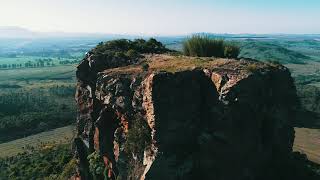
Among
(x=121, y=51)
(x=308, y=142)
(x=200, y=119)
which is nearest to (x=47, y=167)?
(x=121, y=51)

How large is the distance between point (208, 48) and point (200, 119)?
12.3 m

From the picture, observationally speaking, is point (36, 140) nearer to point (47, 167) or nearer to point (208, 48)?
point (47, 167)

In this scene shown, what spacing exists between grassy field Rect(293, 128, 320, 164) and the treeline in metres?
62.0

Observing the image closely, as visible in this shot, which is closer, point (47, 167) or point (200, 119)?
point (200, 119)

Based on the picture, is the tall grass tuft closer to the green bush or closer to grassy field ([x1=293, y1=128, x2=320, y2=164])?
the green bush

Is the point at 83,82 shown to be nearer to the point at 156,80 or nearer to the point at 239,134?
the point at 156,80

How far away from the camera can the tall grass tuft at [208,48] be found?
4181 cm

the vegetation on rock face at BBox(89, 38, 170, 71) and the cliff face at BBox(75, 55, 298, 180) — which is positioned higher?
the vegetation on rock face at BBox(89, 38, 170, 71)

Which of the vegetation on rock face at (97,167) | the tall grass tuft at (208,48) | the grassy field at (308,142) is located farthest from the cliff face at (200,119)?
the grassy field at (308,142)

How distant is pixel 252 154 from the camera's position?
32406mm

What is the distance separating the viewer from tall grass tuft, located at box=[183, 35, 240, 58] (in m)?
41.8

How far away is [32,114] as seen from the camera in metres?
132

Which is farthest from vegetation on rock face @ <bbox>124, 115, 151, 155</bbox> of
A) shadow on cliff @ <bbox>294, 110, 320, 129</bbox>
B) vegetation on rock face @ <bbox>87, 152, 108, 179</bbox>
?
shadow on cliff @ <bbox>294, 110, 320, 129</bbox>

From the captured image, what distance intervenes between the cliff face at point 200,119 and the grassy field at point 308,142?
6214 cm
